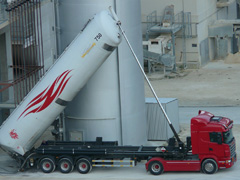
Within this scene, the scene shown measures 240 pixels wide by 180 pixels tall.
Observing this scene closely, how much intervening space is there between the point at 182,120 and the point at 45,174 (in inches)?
449

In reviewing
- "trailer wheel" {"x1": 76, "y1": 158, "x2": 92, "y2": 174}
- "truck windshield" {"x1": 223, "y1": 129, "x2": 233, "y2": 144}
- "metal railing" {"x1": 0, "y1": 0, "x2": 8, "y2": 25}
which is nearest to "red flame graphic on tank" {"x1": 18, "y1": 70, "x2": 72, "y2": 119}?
"trailer wheel" {"x1": 76, "y1": 158, "x2": 92, "y2": 174}

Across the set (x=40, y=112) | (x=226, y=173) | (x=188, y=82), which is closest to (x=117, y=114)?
(x=40, y=112)

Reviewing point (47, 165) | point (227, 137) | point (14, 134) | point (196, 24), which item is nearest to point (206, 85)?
point (196, 24)

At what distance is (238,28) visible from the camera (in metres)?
57.8

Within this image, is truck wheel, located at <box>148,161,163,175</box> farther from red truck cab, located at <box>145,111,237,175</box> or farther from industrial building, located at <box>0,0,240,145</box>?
industrial building, located at <box>0,0,240,145</box>

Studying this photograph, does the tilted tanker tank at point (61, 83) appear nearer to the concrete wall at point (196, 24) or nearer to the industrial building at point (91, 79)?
the industrial building at point (91, 79)

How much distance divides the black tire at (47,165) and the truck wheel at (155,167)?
13.3 feet

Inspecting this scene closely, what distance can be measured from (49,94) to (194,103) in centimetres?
1553

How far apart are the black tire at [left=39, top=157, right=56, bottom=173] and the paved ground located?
209 mm

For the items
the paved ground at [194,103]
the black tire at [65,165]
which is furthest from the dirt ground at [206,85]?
the black tire at [65,165]

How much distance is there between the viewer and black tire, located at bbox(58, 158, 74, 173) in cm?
2811

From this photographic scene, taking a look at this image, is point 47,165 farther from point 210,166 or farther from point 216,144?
point 216,144

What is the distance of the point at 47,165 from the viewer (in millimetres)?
28375

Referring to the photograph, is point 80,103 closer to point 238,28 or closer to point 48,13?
point 48,13
